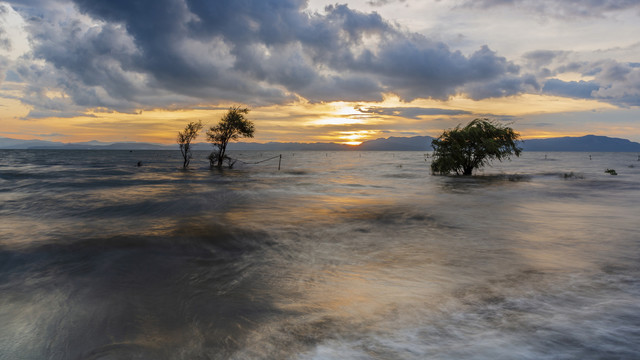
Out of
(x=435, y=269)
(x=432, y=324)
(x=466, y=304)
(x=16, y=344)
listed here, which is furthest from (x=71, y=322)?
(x=435, y=269)

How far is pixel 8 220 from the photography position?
17.2m

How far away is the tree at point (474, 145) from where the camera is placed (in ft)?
122

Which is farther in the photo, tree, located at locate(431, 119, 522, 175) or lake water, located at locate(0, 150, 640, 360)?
tree, located at locate(431, 119, 522, 175)

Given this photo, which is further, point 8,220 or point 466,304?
point 8,220

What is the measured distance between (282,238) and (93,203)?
1694cm

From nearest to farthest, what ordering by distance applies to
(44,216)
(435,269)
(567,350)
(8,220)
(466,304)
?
1. (567,350)
2. (466,304)
3. (435,269)
4. (8,220)
5. (44,216)

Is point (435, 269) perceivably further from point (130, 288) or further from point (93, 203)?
point (93, 203)

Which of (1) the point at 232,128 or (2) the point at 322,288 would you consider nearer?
(2) the point at 322,288

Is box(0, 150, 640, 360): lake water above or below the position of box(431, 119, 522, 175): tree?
below

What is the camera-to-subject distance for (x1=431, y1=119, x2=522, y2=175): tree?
37.2 meters

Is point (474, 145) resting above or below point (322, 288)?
above

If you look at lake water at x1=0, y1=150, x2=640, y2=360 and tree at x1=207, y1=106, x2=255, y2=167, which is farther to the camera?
tree at x1=207, y1=106, x2=255, y2=167

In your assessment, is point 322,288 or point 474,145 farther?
point 474,145

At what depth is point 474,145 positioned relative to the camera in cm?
3834
